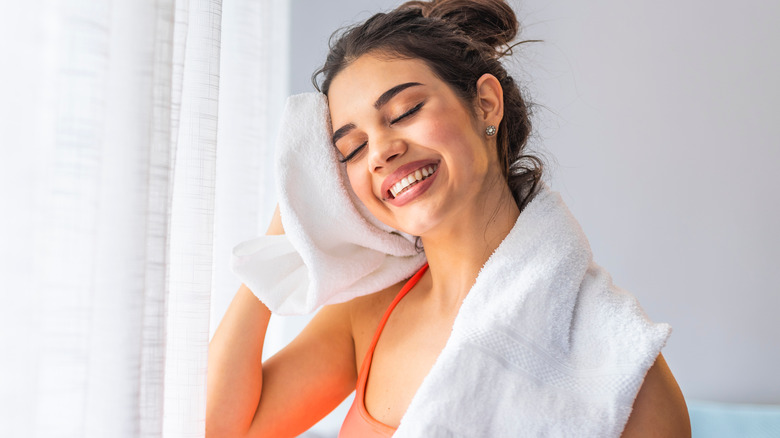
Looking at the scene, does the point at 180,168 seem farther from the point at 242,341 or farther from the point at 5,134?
the point at 242,341

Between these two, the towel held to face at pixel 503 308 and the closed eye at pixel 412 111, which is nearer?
the towel held to face at pixel 503 308

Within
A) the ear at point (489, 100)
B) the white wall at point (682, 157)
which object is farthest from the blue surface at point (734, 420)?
the ear at point (489, 100)

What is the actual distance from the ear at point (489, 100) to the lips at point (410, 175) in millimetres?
149

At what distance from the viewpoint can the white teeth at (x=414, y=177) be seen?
0.99 meters

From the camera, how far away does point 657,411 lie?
0.82 metres

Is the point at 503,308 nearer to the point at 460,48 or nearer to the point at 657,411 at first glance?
the point at 657,411

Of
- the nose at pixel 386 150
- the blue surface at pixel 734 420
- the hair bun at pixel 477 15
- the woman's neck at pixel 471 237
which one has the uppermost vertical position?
the hair bun at pixel 477 15

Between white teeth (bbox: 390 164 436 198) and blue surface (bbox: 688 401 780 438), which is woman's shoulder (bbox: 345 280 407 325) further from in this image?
blue surface (bbox: 688 401 780 438)

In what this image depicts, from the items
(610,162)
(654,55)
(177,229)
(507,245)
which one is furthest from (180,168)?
(654,55)

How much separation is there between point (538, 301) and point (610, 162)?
2.88 ft

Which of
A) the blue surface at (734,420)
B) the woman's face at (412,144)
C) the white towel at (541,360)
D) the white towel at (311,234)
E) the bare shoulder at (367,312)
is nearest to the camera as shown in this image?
the white towel at (541,360)

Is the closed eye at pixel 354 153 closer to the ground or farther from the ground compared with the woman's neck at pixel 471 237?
farther from the ground

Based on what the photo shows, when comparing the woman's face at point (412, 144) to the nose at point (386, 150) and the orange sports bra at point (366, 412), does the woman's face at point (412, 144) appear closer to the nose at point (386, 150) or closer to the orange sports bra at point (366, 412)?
the nose at point (386, 150)

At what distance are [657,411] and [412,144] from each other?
54 cm
